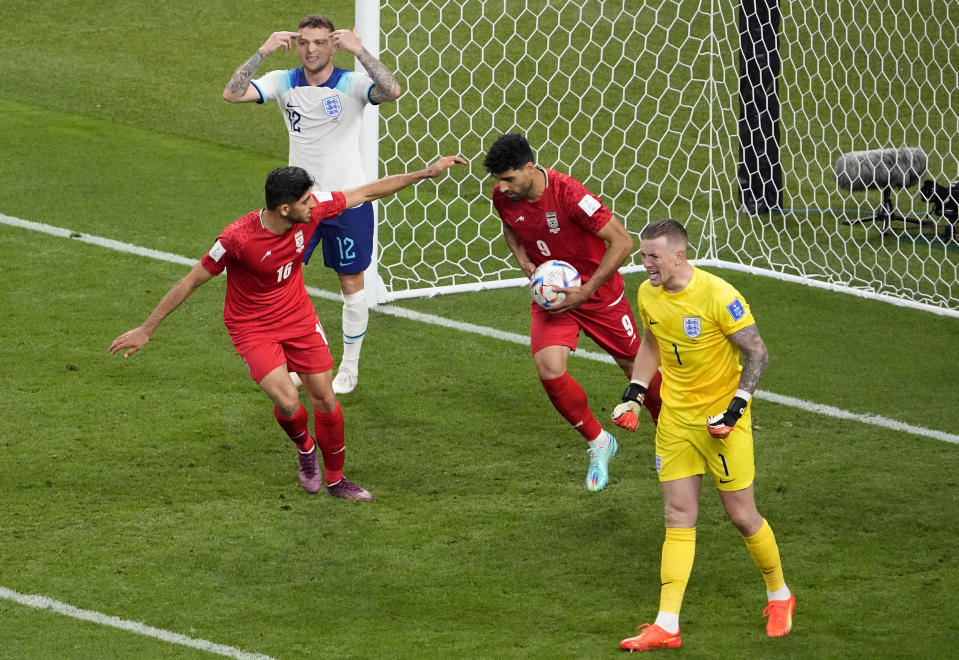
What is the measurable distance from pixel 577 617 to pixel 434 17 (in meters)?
7.24

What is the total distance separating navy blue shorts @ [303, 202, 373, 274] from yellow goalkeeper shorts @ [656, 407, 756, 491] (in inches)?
128

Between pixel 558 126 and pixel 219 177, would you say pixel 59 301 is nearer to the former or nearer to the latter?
pixel 219 177

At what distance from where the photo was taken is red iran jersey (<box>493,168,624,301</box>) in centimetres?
703

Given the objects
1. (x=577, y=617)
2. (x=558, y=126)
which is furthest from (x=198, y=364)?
(x=558, y=126)

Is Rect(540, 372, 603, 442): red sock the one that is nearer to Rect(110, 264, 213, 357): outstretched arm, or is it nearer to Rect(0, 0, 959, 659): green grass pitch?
Rect(0, 0, 959, 659): green grass pitch

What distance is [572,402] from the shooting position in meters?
7.16

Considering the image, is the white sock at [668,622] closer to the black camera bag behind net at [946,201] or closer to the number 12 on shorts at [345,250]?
the number 12 on shorts at [345,250]

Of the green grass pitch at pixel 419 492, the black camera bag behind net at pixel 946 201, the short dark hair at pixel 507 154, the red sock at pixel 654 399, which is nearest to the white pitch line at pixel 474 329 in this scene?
the green grass pitch at pixel 419 492

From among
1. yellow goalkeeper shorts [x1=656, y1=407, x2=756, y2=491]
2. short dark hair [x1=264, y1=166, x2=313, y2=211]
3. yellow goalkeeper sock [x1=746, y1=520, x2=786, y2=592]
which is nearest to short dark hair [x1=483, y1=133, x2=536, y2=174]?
short dark hair [x1=264, y1=166, x2=313, y2=211]

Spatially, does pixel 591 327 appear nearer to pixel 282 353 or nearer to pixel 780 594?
pixel 282 353

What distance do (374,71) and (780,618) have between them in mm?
4162

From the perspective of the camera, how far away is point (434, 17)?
469 inches

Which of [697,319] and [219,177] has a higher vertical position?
[697,319]

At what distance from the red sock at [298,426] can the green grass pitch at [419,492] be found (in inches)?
11.4
